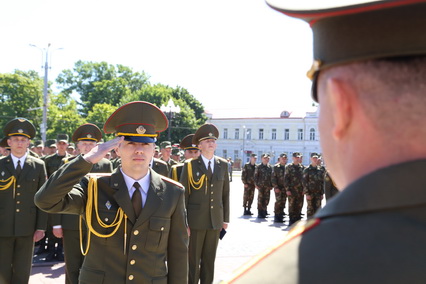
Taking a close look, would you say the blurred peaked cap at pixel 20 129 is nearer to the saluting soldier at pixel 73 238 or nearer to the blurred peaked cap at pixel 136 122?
the saluting soldier at pixel 73 238

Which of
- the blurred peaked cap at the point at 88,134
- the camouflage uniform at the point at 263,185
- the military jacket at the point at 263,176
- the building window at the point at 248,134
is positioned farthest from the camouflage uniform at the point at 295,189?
the building window at the point at 248,134

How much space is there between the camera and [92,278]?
3342mm

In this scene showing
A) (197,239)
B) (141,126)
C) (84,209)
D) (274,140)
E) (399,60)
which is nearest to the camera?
(399,60)

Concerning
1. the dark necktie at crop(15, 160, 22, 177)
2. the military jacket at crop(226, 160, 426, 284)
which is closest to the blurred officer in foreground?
the military jacket at crop(226, 160, 426, 284)

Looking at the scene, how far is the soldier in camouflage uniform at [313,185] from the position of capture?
1302 cm

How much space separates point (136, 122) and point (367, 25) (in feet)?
10.1

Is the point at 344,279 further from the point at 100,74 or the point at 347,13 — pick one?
the point at 100,74

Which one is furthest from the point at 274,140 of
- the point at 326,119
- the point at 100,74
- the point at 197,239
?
the point at 326,119

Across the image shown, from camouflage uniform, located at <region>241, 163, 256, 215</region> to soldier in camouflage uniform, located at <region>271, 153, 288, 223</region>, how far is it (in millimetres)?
1337

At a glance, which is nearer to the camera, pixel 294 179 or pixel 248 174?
pixel 294 179

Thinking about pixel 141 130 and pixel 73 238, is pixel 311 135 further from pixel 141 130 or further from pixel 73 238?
pixel 141 130

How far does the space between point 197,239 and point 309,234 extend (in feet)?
20.2

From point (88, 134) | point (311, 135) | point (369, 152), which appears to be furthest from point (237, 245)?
point (311, 135)

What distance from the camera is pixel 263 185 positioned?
15.7m
